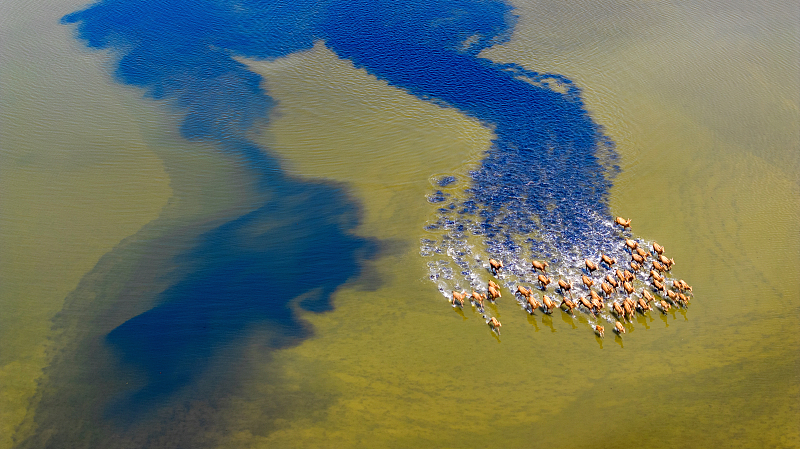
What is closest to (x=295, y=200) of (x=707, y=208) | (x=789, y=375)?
(x=707, y=208)

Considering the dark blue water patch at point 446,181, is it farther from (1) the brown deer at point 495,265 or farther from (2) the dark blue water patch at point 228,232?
(1) the brown deer at point 495,265

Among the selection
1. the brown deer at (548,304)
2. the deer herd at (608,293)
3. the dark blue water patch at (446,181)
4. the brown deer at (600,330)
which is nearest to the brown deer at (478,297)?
the deer herd at (608,293)

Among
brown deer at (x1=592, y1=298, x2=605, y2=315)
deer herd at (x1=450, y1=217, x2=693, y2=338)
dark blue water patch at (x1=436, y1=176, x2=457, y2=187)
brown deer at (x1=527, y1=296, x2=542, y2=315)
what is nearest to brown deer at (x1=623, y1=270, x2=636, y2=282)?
deer herd at (x1=450, y1=217, x2=693, y2=338)

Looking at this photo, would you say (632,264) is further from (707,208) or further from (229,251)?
(229,251)

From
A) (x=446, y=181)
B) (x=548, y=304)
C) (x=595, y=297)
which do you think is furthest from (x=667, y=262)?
(x=446, y=181)

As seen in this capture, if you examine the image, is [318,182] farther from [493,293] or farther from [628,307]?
[628,307]

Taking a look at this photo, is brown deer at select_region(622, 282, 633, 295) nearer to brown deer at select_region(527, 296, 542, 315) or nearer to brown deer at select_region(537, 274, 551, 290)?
brown deer at select_region(537, 274, 551, 290)
